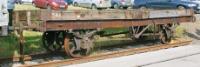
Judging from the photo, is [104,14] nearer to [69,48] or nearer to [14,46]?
[69,48]

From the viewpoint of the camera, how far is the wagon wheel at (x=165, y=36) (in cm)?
1692

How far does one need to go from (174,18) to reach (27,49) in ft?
19.7

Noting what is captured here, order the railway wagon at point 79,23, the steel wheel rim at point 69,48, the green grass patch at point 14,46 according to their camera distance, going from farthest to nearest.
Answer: the green grass patch at point 14,46
the steel wheel rim at point 69,48
the railway wagon at point 79,23

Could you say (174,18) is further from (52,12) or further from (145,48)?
(52,12)

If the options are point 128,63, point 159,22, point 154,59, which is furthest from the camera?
point 159,22

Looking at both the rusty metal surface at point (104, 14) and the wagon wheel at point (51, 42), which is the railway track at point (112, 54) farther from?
the wagon wheel at point (51, 42)

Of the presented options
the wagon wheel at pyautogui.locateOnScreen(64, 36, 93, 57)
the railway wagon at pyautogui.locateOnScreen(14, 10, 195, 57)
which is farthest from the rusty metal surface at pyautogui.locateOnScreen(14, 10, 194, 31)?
the wagon wheel at pyautogui.locateOnScreen(64, 36, 93, 57)

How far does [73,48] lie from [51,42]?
1149 mm

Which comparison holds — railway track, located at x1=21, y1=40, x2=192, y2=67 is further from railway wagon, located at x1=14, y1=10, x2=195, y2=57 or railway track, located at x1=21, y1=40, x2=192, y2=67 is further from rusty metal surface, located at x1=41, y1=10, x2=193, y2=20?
rusty metal surface, located at x1=41, y1=10, x2=193, y2=20

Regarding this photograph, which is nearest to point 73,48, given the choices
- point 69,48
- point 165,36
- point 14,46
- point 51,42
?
point 69,48

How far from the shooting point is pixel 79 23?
1254 centimetres

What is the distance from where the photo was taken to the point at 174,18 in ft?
56.3

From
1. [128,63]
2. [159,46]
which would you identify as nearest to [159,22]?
[159,46]

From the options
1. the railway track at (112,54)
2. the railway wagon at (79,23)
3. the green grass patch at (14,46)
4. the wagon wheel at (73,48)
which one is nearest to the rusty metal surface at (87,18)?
the railway wagon at (79,23)
